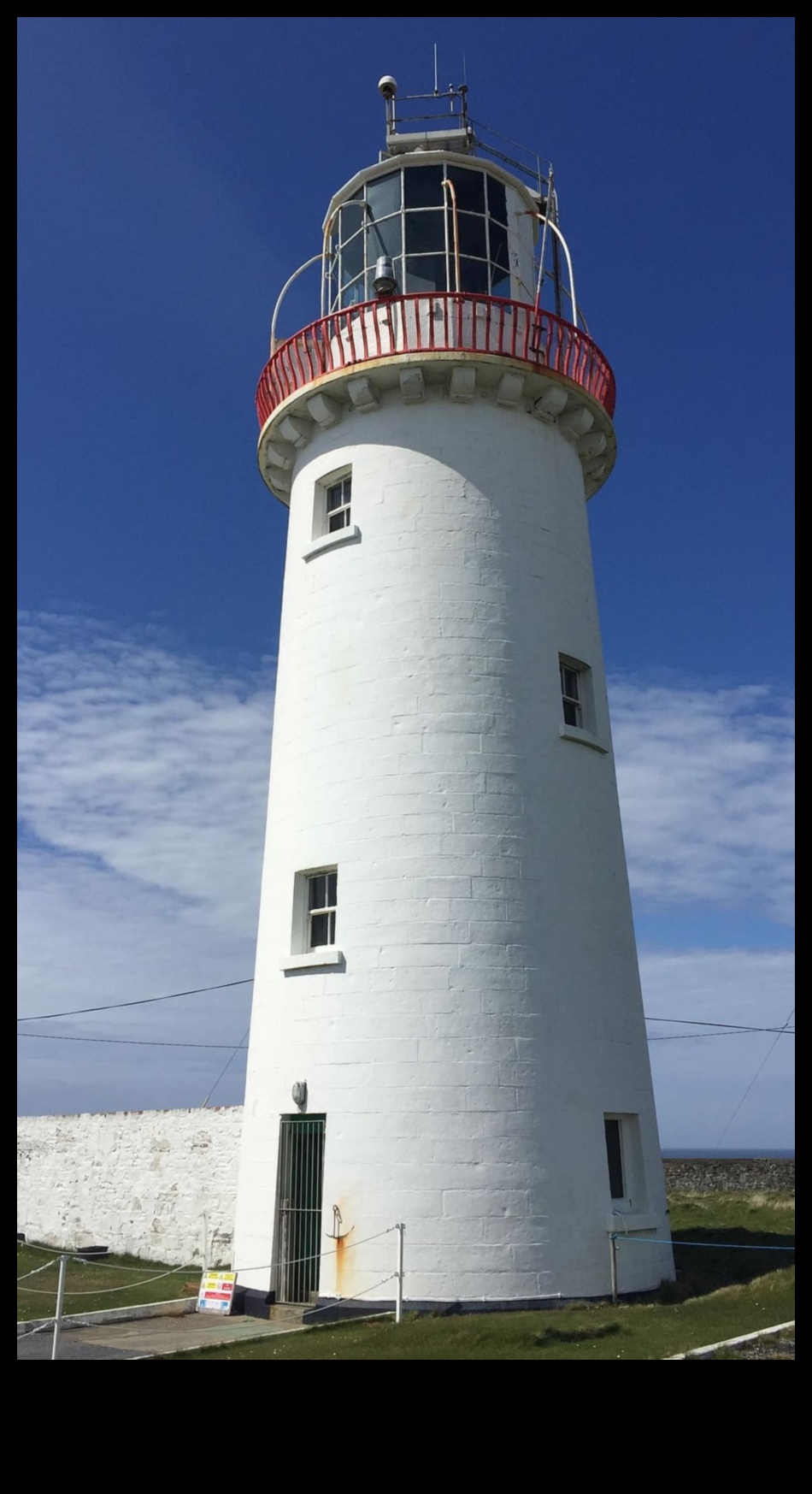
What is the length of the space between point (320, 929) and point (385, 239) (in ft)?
32.4

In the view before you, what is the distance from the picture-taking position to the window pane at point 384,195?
16234mm

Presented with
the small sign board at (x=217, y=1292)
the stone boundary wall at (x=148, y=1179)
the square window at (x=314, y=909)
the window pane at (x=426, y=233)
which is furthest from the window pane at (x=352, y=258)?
the small sign board at (x=217, y=1292)

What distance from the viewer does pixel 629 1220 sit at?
12.6 m

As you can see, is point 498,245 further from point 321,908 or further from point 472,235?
point 321,908

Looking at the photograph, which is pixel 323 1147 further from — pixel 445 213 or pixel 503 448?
pixel 445 213

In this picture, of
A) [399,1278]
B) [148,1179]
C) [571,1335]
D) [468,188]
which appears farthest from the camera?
[148,1179]

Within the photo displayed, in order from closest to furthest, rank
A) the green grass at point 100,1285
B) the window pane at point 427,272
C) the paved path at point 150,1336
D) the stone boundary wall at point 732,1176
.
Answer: the paved path at point 150,1336, the green grass at point 100,1285, the window pane at point 427,272, the stone boundary wall at point 732,1176

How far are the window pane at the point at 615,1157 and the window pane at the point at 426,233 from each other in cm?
1200

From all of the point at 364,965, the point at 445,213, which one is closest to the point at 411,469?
the point at 445,213

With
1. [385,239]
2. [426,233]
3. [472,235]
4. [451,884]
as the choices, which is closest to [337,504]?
[385,239]

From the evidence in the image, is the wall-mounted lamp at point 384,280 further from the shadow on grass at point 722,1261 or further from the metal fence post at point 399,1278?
the shadow on grass at point 722,1261

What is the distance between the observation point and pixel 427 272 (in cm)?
1588

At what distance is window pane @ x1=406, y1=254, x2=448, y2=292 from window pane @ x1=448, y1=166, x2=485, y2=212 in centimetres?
93

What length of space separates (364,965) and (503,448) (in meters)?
6.92
